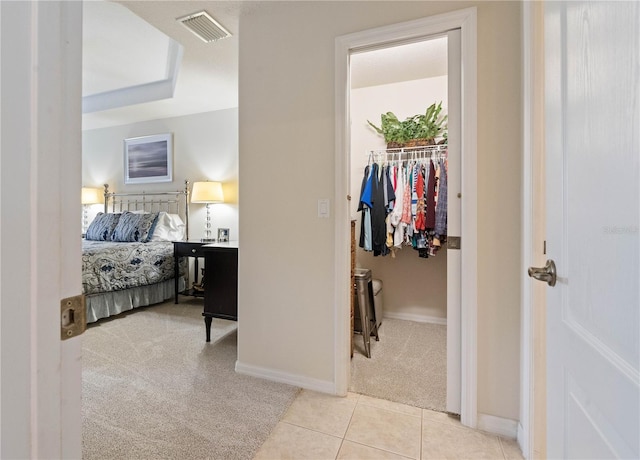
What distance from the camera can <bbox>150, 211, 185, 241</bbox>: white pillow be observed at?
3.74 m

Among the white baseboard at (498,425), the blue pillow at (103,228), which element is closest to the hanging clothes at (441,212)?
the white baseboard at (498,425)

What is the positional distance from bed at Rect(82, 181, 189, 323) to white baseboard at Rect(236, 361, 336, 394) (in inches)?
66.3

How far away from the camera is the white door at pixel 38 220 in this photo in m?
0.38

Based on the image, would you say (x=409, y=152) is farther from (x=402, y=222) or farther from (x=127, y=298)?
(x=127, y=298)

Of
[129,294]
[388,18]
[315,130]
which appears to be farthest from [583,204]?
[129,294]

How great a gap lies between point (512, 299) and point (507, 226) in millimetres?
356

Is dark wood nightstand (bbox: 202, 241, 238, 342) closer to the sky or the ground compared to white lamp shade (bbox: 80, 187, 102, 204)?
closer to the ground

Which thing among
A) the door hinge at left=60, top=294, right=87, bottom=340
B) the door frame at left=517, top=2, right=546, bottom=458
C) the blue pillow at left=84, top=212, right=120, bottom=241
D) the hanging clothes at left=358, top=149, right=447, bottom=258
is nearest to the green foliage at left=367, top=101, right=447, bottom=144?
the hanging clothes at left=358, top=149, right=447, bottom=258

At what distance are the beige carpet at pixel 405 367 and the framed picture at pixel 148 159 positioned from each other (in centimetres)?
351

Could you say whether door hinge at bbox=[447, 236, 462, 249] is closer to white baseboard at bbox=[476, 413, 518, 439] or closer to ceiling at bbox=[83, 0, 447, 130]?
white baseboard at bbox=[476, 413, 518, 439]

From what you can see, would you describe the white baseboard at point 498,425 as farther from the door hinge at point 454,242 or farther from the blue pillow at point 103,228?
the blue pillow at point 103,228

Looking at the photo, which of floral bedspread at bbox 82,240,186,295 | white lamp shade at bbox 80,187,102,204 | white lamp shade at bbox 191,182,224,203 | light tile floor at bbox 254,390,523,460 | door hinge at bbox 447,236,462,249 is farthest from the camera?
white lamp shade at bbox 80,187,102,204

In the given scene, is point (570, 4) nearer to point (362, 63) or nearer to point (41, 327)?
point (41, 327)

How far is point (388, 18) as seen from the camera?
1.66 m
